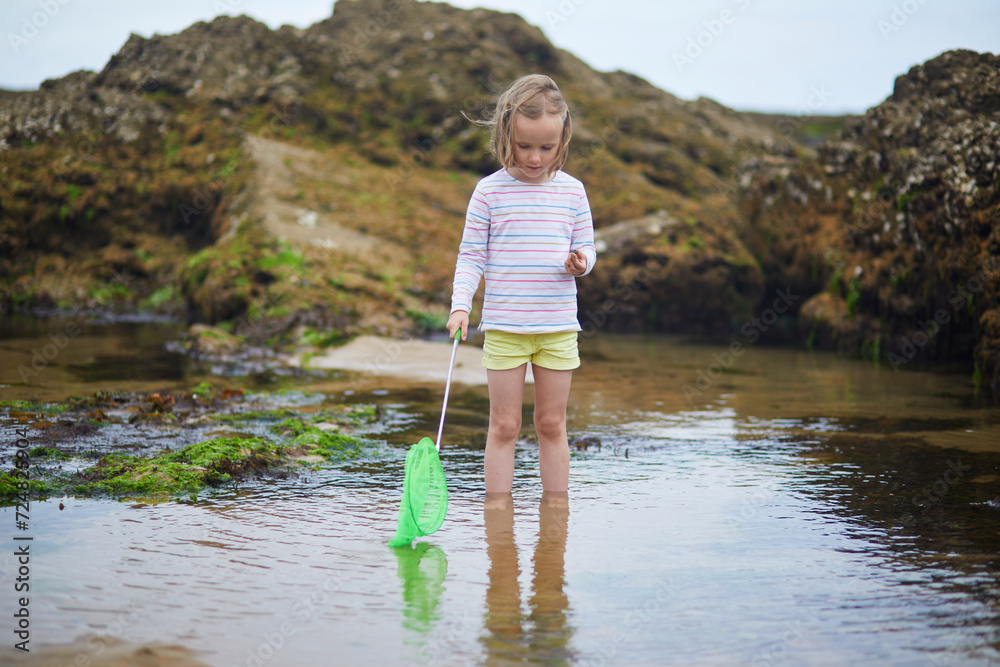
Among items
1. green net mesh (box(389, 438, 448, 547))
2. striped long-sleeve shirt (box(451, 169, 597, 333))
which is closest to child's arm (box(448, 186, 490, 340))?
striped long-sleeve shirt (box(451, 169, 597, 333))

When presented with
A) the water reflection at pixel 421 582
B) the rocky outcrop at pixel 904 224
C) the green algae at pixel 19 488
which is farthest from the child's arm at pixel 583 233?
the rocky outcrop at pixel 904 224

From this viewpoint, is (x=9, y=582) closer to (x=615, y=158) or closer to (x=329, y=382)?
(x=329, y=382)

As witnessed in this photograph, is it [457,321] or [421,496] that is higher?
[457,321]

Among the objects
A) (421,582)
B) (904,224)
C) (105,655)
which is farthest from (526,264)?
(904,224)

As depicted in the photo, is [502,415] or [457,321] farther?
[502,415]

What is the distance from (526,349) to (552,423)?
1.26 ft

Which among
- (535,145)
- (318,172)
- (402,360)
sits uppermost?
(318,172)

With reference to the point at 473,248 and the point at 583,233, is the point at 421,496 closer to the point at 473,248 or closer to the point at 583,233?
the point at 473,248

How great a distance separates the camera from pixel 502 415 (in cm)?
395

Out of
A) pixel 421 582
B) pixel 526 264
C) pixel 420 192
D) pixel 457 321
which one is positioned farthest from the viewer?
pixel 420 192

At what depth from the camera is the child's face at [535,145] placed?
374cm

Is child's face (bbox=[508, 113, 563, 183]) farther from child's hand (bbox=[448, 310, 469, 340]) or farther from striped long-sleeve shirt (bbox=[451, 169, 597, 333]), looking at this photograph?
child's hand (bbox=[448, 310, 469, 340])

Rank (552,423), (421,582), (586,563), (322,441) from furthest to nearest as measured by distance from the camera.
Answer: (322,441) < (552,423) < (586,563) < (421,582)

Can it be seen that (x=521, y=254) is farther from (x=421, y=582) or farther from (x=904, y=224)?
(x=904, y=224)
